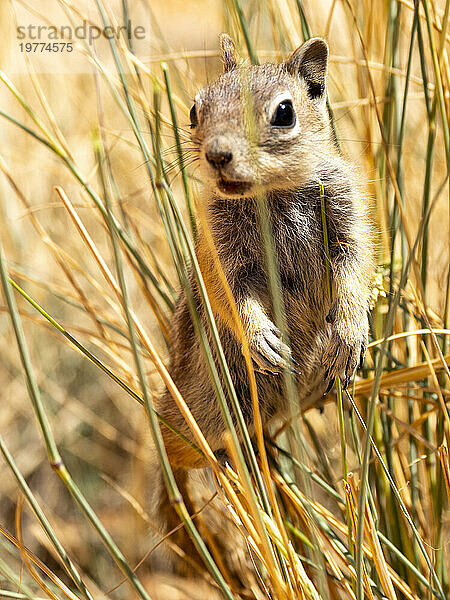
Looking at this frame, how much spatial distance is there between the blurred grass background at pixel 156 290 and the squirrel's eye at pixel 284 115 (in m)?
0.28

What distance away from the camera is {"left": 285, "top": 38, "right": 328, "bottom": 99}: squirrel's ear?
5.18 ft

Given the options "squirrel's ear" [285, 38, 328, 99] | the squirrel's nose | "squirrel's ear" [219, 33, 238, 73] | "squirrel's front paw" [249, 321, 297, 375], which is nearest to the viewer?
the squirrel's nose

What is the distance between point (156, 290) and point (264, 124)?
0.89 metres

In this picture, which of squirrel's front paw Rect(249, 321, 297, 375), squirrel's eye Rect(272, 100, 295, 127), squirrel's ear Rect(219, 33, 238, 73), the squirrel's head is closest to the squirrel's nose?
the squirrel's head

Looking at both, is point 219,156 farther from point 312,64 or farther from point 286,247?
point 312,64

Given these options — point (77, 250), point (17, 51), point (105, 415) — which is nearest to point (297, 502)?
point (105, 415)

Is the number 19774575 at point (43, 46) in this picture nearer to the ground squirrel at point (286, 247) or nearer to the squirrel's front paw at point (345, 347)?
the ground squirrel at point (286, 247)

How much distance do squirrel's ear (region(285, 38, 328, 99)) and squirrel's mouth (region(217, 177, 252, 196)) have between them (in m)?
0.43

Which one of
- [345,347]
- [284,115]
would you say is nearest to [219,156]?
[284,115]

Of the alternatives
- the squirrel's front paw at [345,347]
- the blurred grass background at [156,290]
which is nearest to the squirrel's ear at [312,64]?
the blurred grass background at [156,290]

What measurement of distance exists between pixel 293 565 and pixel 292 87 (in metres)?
1.01

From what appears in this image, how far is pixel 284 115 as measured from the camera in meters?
1.43

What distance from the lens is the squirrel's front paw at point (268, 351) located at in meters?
1.40

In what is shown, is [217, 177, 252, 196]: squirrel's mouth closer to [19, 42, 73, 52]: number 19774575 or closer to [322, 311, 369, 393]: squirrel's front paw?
[322, 311, 369, 393]: squirrel's front paw
